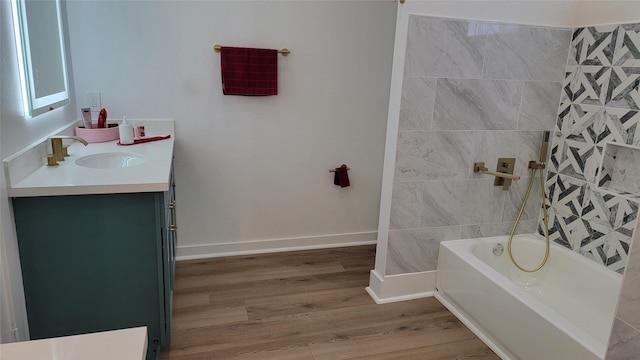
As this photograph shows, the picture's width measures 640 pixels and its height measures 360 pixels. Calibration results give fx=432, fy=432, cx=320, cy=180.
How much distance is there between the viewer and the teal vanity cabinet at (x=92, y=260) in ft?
5.69

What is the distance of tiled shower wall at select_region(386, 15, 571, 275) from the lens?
2.41 m

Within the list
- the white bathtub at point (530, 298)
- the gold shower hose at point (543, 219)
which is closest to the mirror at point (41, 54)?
the white bathtub at point (530, 298)

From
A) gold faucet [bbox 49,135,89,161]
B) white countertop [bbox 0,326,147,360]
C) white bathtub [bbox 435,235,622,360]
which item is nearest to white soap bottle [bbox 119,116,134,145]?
gold faucet [bbox 49,135,89,161]

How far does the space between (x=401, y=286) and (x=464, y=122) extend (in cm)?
107

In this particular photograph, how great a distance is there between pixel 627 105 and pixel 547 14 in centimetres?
70

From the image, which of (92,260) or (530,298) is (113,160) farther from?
(530,298)

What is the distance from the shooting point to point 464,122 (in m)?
2.54

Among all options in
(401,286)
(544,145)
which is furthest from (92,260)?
(544,145)

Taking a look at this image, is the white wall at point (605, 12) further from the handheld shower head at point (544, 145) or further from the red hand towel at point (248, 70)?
the red hand towel at point (248, 70)

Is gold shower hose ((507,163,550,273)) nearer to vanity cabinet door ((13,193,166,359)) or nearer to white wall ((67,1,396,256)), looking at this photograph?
white wall ((67,1,396,256))

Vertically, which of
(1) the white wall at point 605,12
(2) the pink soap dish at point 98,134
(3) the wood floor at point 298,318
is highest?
(1) the white wall at point 605,12

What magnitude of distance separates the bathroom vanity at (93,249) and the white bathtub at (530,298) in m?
1.62

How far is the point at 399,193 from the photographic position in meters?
2.55

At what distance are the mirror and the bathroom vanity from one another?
1.21 feet
